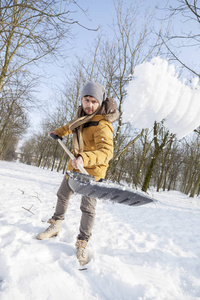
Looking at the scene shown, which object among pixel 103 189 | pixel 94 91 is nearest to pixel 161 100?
pixel 94 91

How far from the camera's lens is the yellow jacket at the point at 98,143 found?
169 cm

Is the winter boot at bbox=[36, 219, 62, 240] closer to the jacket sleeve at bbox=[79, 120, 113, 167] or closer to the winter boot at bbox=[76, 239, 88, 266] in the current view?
the winter boot at bbox=[76, 239, 88, 266]

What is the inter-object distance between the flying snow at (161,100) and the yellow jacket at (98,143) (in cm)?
55

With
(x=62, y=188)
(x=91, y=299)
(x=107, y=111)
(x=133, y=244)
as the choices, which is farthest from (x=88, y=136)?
(x=133, y=244)

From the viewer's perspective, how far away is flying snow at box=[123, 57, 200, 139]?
220 cm

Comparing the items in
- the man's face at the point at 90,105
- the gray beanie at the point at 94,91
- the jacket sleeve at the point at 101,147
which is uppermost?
the gray beanie at the point at 94,91

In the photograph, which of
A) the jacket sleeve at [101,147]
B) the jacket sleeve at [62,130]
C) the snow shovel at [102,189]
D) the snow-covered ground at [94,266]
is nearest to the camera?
the snow-covered ground at [94,266]

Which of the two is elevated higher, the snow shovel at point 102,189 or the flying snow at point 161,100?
the flying snow at point 161,100

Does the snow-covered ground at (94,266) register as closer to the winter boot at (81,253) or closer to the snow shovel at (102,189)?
the winter boot at (81,253)

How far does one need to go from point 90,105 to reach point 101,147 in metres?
0.52

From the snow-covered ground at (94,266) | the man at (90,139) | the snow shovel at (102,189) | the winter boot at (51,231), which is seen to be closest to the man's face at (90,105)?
the man at (90,139)

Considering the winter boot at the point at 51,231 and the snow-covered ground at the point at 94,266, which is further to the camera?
the winter boot at the point at 51,231

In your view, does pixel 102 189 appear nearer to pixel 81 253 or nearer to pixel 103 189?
pixel 103 189

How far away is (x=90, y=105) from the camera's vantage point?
1.97 m
